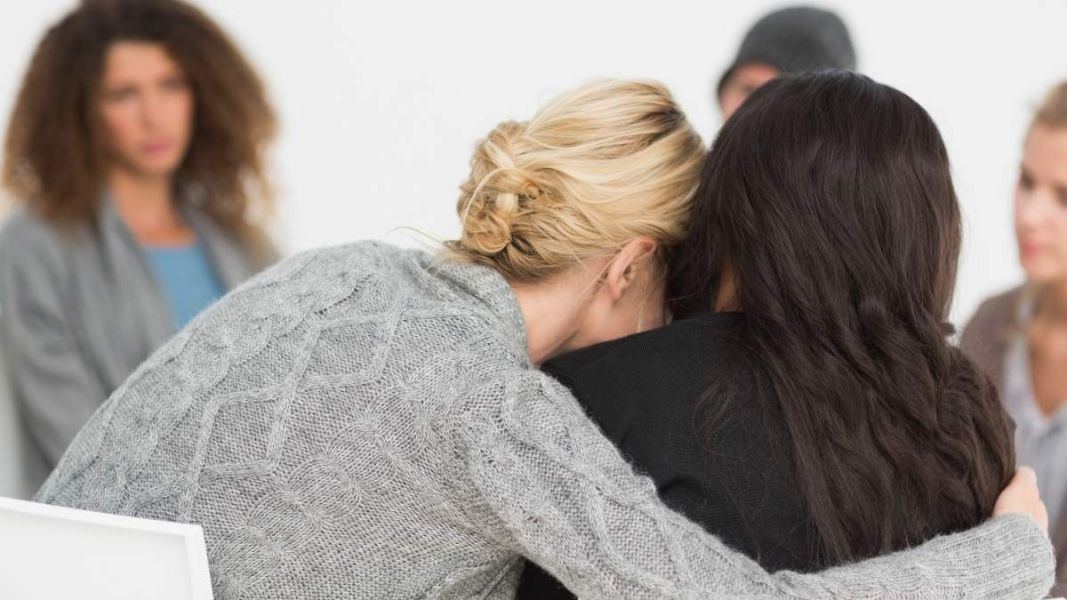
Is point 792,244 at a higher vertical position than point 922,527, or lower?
higher

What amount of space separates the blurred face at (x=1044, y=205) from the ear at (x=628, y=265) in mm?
835

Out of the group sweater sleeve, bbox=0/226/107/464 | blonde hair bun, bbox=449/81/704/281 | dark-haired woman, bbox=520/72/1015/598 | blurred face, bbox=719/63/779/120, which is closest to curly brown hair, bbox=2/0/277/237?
sweater sleeve, bbox=0/226/107/464

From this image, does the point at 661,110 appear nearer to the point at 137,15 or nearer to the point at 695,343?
the point at 695,343

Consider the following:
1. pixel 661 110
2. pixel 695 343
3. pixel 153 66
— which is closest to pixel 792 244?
pixel 695 343

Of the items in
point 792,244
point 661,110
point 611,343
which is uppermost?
point 661,110

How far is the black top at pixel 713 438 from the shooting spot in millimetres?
1202

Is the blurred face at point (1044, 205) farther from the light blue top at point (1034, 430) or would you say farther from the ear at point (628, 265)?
the ear at point (628, 265)

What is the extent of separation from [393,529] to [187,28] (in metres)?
1.72

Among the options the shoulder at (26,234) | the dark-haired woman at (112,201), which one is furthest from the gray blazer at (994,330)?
the shoulder at (26,234)

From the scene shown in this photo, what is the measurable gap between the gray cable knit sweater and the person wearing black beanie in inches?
52.2

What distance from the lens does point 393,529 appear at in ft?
3.89

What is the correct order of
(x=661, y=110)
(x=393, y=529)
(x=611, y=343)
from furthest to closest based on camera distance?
(x=661, y=110)
(x=611, y=343)
(x=393, y=529)

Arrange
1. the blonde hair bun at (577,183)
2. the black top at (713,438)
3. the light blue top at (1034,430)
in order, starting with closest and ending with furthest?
1. the black top at (713,438)
2. the blonde hair bun at (577,183)
3. the light blue top at (1034,430)

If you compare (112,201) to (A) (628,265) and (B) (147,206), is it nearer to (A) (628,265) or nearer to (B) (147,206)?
(B) (147,206)
